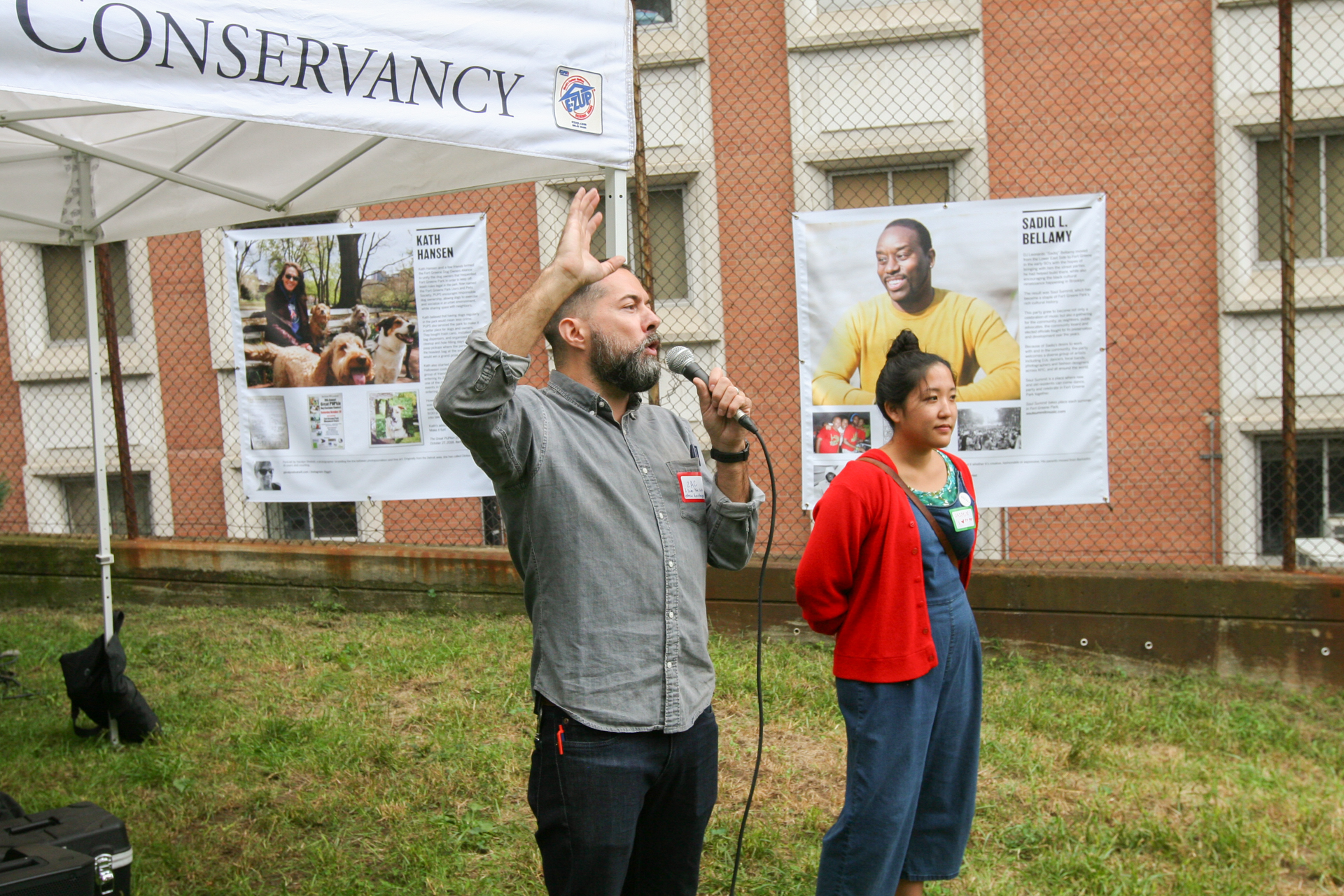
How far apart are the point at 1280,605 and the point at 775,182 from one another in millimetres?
5281

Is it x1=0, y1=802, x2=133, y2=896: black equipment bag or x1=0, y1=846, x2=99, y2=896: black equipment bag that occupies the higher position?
x1=0, y1=846, x2=99, y2=896: black equipment bag

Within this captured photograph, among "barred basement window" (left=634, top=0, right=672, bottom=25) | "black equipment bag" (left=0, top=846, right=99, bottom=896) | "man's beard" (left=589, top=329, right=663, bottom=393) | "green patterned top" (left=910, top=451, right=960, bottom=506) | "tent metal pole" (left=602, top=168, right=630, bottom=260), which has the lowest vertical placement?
"black equipment bag" (left=0, top=846, right=99, bottom=896)

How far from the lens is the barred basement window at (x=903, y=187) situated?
840cm

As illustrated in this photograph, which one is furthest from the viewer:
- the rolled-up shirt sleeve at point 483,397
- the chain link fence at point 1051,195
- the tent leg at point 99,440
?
the chain link fence at point 1051,195

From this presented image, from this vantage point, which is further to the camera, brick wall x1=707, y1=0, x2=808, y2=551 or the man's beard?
brick wall x1=707, y1=0, x2=808, y2=551

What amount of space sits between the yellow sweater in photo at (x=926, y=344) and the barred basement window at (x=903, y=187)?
113 inches

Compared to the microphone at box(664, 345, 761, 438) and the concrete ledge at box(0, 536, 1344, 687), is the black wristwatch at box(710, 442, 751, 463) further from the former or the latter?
the concrete ledge at box(0, 536, 1344, 687)

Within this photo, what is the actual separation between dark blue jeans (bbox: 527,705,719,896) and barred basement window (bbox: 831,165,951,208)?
6974 millimetres

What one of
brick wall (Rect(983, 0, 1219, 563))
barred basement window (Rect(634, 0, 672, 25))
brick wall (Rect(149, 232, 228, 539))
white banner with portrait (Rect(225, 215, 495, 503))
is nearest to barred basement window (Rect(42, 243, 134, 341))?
brick wall (Rect(149, 232, 228, 539))

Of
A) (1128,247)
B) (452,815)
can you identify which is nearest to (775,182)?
(1128,247)

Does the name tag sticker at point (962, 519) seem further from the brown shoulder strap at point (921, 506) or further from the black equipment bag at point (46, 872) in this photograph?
the black equipment bag at point (46, 872)

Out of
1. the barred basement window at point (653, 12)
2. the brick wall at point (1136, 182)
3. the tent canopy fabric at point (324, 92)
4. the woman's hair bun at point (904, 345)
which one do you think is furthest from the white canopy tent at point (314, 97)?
the brick wall at point (1136, 182)

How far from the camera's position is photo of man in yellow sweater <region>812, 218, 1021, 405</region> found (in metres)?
5.74

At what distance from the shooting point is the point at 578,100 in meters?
2.83
